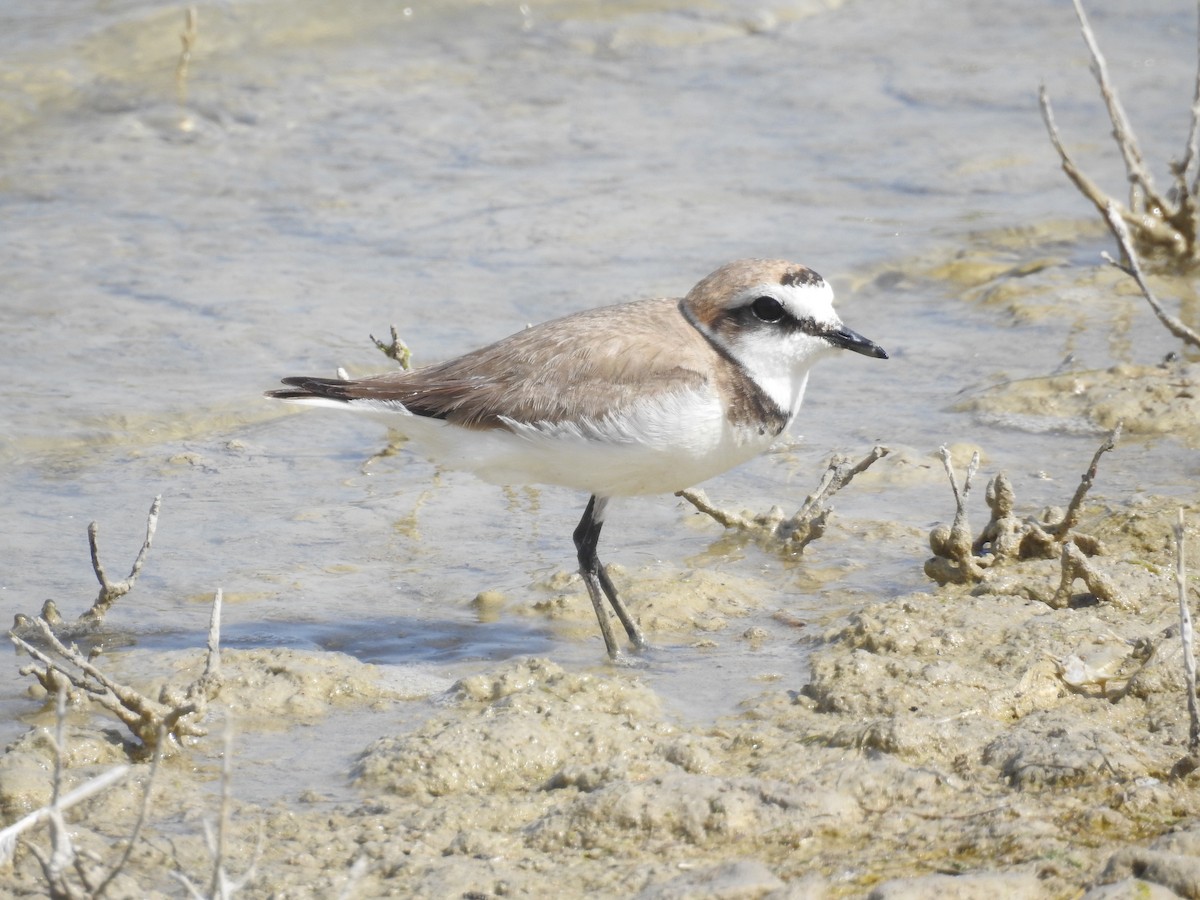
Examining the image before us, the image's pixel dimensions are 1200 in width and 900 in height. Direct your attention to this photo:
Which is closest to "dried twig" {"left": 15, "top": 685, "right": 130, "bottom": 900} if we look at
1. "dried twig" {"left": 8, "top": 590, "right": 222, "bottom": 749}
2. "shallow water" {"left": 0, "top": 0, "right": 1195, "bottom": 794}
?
"dried twig" {"left": 8, "top": 590, "right": 222, "bottom": 749}

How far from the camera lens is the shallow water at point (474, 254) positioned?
6301 millimetres

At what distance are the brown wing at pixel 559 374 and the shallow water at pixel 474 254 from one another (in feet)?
2.81

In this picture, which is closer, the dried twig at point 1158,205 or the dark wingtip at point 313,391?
the dark wingtip at point 313,391

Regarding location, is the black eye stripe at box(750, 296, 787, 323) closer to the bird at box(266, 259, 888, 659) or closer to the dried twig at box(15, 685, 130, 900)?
the bird at box(266, 259, 888, 659)

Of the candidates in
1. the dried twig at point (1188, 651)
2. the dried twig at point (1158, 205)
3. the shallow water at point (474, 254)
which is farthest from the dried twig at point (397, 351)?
the dried twig at point (1188, 651)

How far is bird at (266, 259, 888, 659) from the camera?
17.6 feet

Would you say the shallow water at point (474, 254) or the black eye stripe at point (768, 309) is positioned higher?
the black eye stripe at point (768, 309)

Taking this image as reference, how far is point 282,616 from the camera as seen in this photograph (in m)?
5.92

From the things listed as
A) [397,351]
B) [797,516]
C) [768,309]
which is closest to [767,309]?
[768,309]

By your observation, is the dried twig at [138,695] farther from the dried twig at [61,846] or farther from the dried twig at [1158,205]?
the dried twig at [1158,205]

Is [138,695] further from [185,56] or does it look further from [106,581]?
[185,56]

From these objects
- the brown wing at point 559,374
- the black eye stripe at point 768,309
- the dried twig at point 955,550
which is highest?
the black eye stripe at point 768,309

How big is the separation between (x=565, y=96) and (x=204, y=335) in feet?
19.0

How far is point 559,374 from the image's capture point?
552cm
